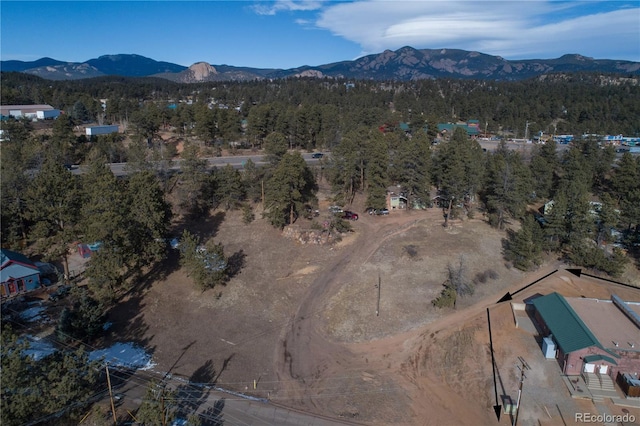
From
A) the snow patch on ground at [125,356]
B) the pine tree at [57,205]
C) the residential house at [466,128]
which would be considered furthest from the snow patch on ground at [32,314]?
the residential house at [466,128]

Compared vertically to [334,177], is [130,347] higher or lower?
lower

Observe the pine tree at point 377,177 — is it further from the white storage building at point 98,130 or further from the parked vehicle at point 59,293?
the white storage building at point 98,130

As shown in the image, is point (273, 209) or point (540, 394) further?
point (273, 209)

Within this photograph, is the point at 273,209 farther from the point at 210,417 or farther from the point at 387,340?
the point at 210,417

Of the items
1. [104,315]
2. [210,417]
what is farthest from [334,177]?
[210,417]

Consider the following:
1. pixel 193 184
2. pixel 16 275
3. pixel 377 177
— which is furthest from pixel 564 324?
pixel 16 275

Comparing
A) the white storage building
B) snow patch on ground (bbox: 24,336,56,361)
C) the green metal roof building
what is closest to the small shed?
the green metal roof building

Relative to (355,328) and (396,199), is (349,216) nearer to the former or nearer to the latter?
(396,199)

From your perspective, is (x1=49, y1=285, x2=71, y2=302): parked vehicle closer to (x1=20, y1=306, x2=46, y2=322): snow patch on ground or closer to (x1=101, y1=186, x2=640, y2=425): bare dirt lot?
(x1=20, y1=306, x2=46, y2=322): snow patch on ground
